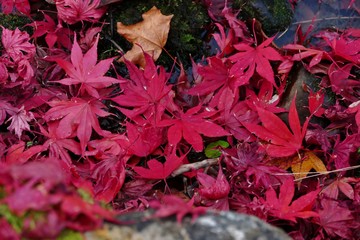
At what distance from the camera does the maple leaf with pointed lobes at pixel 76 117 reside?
190 cm

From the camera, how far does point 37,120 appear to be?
201 cm

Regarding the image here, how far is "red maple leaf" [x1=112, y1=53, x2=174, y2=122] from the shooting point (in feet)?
6.29

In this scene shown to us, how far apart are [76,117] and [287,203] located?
79 cm

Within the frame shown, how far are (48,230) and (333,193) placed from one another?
124cm

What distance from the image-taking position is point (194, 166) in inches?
75.5

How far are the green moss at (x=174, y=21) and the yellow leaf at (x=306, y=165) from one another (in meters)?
0.71

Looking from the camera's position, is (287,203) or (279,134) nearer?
(287,203)

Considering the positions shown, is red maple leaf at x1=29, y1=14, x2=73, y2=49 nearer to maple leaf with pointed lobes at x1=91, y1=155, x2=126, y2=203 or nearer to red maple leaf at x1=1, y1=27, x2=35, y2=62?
red maple leaf at x1=1, y1=27, x2=35, y2=62

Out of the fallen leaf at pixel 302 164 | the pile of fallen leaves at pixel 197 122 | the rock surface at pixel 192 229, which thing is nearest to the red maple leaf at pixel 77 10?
the pile of fallen leaves at pixel 197 122

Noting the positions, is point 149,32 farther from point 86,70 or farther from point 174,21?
point 86,70

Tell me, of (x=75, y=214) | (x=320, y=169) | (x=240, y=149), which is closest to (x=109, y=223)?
(x=75, y=214)

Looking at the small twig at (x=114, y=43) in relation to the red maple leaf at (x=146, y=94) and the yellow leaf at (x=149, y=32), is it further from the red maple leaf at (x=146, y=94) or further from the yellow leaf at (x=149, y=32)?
the red maple leaf at (x=146, y=94)

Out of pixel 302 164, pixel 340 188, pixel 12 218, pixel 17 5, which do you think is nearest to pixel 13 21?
pixel 17 5

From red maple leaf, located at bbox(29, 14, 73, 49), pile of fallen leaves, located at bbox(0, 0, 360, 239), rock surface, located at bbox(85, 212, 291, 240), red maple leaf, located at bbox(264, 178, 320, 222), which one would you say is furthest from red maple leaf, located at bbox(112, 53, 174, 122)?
rock surface, located at bbox(85, 212, 291, 240)
